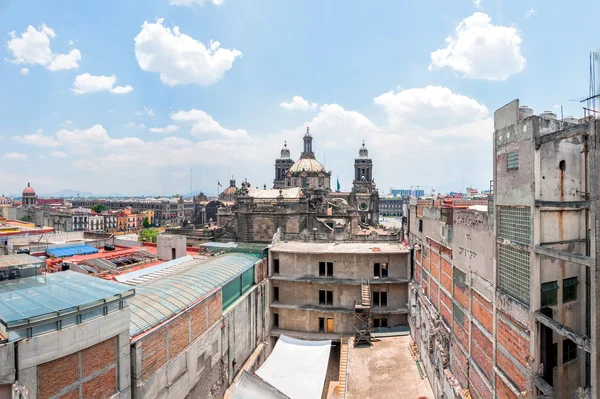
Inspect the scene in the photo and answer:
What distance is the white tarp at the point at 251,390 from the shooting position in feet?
71.1

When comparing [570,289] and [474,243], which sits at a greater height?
[474,243]

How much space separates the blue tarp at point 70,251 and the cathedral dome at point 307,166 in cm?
5058

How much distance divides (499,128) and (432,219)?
9529mm

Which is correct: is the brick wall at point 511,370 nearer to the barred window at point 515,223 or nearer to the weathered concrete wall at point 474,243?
the weathered concrete wall at point 474,243

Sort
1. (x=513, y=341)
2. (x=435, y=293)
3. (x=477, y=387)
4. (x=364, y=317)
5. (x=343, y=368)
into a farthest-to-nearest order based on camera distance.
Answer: (x=364, y=317), (x=343, y=368), (x=435, y=293), (x=477, y=387), (x=513, y=341)

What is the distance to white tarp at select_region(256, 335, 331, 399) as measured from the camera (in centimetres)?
2278

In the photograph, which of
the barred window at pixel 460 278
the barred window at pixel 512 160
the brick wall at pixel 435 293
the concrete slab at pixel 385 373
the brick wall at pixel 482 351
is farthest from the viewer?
the concrete slab at pixel 385 373

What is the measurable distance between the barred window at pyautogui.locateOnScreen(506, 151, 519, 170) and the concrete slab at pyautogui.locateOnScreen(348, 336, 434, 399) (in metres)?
16.1

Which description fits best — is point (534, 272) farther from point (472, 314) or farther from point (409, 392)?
point (409, 392)

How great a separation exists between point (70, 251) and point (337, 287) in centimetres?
2954

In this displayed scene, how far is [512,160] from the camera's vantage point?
14133mm

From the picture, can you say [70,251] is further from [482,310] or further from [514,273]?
[514,273]

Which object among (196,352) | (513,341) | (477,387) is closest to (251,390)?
(196,352)

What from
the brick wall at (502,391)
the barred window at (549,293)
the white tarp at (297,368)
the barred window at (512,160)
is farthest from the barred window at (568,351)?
the white tarp at (297,368)
